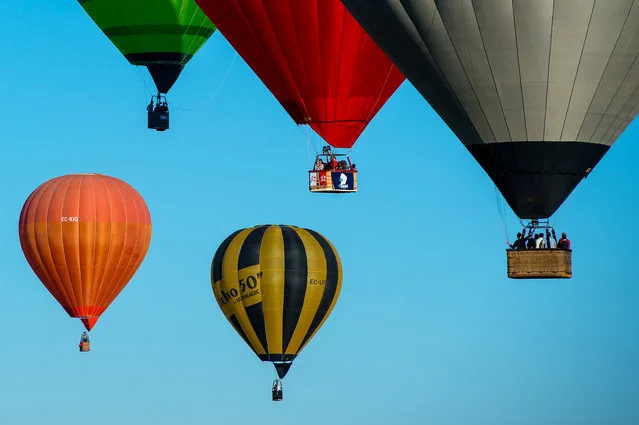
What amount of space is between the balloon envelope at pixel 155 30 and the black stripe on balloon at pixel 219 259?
10.4 feet

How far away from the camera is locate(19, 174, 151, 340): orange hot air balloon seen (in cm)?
4328

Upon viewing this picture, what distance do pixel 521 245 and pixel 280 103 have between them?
8.24m

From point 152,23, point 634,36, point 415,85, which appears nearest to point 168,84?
point 152,23

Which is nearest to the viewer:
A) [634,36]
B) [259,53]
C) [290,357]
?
[634,36]

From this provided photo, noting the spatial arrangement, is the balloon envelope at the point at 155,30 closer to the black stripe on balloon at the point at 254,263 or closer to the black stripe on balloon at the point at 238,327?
the black stripe on balloon at the point at 254,263

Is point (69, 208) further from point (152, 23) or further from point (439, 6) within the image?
point (439, 6)

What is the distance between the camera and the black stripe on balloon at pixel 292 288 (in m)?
40.9

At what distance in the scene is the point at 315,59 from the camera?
36156 mm

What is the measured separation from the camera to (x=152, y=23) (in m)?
41.5

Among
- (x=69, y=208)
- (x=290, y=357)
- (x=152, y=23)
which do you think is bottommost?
(x=290, y=357)

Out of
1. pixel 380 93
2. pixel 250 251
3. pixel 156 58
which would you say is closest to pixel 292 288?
pixel 250 251

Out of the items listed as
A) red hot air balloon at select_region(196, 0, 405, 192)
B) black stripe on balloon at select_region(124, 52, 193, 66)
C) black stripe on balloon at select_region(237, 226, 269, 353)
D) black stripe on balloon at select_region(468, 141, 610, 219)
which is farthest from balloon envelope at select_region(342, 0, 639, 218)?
black stripe on balloon at select_region(124, 52, 193, 66)

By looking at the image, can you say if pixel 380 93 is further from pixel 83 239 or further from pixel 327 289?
pixel 83 239

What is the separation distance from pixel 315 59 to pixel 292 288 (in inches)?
239
